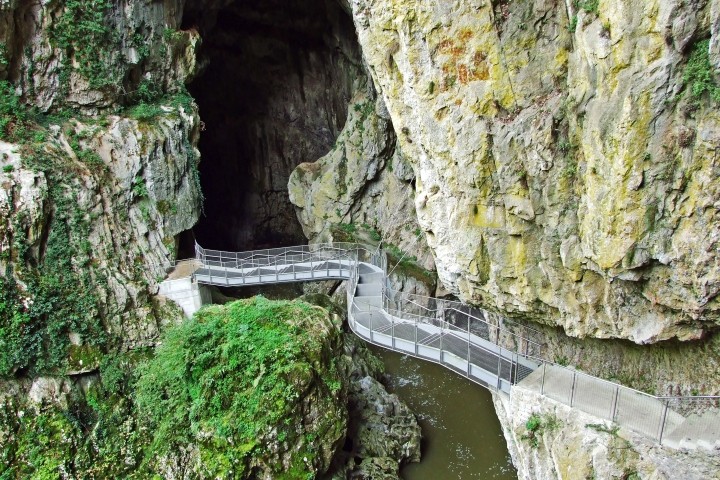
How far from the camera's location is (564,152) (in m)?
8.07

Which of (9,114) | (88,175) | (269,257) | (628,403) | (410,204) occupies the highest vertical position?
(9,114)

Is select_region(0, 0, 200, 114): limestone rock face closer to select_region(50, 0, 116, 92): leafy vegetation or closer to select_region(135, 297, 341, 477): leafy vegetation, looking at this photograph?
select_region(50, 0, 116, 92): leafy vegetation

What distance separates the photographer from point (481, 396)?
594 inches

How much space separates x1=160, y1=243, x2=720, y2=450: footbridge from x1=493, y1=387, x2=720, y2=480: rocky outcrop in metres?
0.17

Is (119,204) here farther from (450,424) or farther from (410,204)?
(450,424)

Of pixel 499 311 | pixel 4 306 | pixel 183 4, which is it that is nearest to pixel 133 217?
pixel 4 306

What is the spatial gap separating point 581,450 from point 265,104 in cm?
2248

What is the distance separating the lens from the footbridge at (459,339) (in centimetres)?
725

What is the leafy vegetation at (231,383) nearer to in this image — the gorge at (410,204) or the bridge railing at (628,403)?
the gorge at (410,204)

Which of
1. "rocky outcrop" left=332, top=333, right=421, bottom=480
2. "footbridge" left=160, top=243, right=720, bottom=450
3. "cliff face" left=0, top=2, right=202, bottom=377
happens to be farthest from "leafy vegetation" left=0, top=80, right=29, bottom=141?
"rocky outcrop" left=332, top=333, right=421, bottom=480

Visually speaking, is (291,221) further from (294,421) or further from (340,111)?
(294,421)

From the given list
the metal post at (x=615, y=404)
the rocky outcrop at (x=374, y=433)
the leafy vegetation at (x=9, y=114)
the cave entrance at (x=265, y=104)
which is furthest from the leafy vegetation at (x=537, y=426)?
the cave entrance at (x=265, y=104)

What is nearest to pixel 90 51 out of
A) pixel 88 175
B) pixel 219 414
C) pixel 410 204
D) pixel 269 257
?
pixel 88 175

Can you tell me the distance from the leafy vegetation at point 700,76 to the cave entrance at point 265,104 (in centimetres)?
1671
